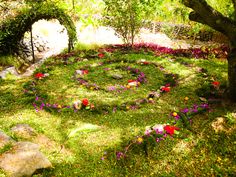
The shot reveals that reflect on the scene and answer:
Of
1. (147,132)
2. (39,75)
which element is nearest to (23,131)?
(147,132)

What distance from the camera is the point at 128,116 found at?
5.79m

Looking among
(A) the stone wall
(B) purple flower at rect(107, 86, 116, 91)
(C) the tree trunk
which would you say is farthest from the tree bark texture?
(A) the stone wall

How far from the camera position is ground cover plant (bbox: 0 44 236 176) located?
4188 mm

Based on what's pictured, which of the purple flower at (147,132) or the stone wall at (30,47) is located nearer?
the purple flower at (147,132)

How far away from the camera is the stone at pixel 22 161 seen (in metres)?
3.59

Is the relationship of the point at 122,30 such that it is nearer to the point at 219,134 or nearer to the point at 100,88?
the point at 100,88

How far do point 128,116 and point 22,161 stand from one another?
2.74 metres

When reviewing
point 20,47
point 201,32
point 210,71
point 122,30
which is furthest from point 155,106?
point 201,32

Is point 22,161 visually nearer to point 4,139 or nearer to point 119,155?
point 4,139

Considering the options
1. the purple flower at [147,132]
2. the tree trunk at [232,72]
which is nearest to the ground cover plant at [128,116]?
the purple flower at [147,132]

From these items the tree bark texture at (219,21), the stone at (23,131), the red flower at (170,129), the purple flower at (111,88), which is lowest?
the stone at (23,131)

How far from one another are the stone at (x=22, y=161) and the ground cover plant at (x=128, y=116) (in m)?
0.15

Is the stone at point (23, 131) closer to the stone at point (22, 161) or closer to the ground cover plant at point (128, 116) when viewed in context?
the ground cover plant at point (128, 116)

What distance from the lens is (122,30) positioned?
1233 centimetres
